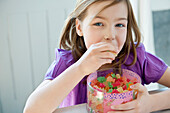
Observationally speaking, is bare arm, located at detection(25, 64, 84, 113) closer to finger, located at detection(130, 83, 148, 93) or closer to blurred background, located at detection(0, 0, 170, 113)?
finger, located at detection(130, 83, 148, 93)

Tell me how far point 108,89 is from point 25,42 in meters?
0.84

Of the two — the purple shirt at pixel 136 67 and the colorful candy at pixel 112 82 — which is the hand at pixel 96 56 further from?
the purple shirt at pixel 136 67

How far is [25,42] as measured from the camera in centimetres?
138

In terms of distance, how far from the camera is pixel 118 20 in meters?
0.78

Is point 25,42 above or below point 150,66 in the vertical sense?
above

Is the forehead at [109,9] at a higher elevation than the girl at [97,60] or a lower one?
higher

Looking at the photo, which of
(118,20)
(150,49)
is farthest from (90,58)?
(150,49)

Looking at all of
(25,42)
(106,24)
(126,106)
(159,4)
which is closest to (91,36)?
(106,24)

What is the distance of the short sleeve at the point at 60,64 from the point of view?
0.94m

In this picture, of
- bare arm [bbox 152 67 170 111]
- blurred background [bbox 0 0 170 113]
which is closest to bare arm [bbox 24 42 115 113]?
bare arm [bbox 152 67 170 111]

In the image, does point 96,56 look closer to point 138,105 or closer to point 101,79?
point 101,79

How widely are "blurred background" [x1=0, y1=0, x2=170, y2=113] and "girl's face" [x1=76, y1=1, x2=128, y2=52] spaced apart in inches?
23.6

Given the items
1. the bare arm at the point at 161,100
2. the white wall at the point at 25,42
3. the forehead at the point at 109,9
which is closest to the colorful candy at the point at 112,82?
the bare arm at the point at 161,100

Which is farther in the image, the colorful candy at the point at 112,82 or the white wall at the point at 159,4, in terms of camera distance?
the white wall at the point at 159,4
